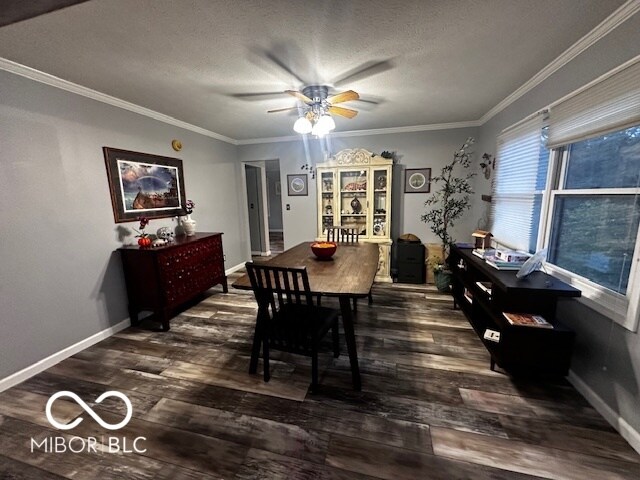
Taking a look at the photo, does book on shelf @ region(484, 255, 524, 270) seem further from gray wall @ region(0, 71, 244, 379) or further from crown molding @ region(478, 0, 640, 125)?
gray wall @ region(0, 71, 244, 379)

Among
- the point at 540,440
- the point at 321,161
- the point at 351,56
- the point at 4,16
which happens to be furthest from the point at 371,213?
the point at 4,16

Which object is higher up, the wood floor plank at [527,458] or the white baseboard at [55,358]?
the white baseboard at [55,358]

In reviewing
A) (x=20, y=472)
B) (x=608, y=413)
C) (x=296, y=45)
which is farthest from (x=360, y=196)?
(x=20, y=472)

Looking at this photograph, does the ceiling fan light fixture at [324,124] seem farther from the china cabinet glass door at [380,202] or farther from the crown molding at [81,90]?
the crown molding at [81,90]

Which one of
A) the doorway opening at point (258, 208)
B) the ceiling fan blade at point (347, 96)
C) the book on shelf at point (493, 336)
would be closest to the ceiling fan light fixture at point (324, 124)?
the ceiling fan blade at point (347, 96)

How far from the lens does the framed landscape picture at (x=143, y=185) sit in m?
2.68

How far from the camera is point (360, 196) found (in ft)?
13.7

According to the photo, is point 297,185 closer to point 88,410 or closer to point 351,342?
point 351,342

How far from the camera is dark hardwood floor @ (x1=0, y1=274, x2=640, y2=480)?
134 cm

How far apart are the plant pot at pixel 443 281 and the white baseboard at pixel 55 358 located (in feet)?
12.6

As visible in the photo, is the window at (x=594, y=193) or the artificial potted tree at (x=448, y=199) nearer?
the window at (x=594, y=193)

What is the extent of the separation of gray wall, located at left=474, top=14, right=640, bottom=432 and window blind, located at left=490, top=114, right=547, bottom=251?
0.41 meters

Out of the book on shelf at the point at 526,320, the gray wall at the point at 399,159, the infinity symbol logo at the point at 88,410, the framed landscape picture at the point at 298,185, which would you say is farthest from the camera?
the framed landscape picture at the point at 298,185

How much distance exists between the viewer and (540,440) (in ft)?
4.78
